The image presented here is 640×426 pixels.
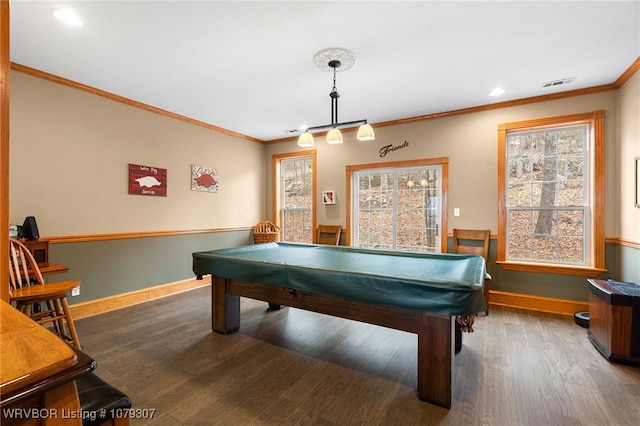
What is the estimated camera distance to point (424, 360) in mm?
1987

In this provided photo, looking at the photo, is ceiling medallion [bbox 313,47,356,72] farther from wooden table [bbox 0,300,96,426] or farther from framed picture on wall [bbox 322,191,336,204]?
wooden table [bbox 0,300,96,426]

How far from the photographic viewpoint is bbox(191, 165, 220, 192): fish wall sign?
4781mm

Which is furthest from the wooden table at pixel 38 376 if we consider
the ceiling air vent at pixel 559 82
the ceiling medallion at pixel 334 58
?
the ceiling air vent at pixel 559 82

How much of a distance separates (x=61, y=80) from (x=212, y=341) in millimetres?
3336

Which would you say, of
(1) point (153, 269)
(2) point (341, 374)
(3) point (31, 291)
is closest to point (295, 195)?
(1) point (153, 269)

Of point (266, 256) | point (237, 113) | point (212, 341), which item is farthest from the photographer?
point (237, 113)

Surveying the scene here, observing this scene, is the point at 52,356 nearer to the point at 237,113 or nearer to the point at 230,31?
the point at 230,31

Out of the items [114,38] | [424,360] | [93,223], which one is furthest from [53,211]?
[424,360]

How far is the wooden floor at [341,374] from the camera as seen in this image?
1.85 meters

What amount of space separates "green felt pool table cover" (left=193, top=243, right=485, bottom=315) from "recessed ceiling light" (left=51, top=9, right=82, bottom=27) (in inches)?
85.2

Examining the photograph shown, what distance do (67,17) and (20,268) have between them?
217 centimetres

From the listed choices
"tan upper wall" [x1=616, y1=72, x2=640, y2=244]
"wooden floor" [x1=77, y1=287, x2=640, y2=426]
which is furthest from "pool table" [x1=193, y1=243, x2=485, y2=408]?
"tan upper wall" [x1=616, y1=72, x2=640, y2=244]

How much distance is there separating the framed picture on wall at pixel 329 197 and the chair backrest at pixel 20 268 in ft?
12.8

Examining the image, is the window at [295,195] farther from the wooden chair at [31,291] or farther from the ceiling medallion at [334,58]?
the wooden chair at [31,291]
